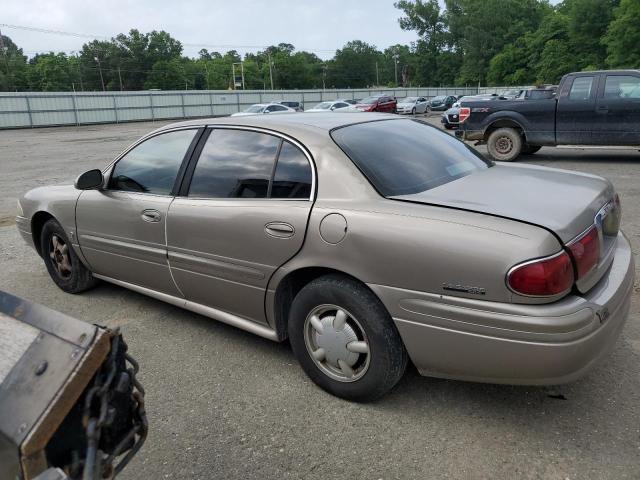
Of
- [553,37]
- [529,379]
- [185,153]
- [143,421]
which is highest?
[553,37]

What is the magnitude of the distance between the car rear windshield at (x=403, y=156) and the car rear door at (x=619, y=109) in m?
8.27

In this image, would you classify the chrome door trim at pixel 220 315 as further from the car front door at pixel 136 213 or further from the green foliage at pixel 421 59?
the green foliage at pixel 421 59

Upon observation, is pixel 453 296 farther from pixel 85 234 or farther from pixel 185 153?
pixel 85 234

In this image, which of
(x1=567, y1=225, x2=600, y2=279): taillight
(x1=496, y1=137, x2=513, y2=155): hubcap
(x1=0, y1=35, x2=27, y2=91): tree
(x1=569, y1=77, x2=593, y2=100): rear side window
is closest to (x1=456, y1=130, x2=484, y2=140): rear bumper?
(x1=496, y1=137, x2=513, y2=155): hubcap

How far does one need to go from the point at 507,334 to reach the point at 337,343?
0.89 metres

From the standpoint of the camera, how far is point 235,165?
3.35m

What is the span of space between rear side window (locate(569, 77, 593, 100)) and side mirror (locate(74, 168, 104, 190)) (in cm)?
991

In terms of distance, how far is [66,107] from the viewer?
3672 cm

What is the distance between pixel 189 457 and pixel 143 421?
3.11 feet

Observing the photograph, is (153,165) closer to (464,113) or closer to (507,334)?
(507,334)

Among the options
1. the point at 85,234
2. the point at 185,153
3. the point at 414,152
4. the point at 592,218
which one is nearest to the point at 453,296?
the point at 592,218

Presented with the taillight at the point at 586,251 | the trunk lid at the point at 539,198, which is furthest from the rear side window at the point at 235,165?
the taillight at the point at 586,251

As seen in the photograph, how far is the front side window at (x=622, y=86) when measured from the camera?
10.3 m

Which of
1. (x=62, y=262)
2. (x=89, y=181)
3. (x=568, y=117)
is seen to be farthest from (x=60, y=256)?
(x=568, y=117)
